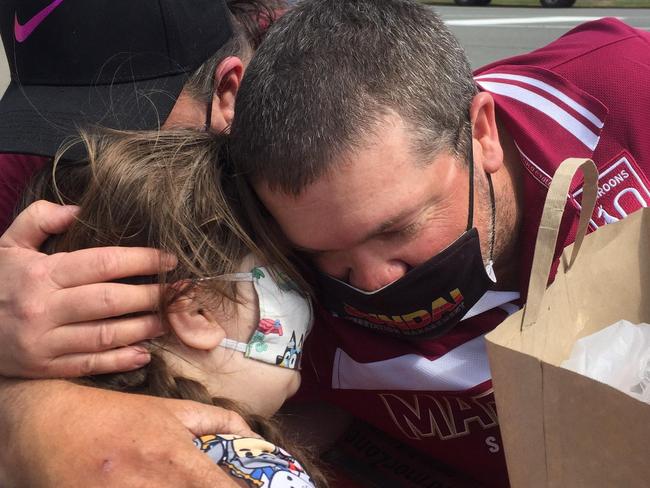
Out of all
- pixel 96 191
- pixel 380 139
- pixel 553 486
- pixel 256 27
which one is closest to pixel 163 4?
pixel 256 27

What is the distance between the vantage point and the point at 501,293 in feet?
6.41

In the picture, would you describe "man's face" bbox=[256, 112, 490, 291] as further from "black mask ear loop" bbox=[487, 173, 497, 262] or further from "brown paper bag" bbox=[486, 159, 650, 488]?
"brown paper bag" bbox=[486, 159, 650, 488]

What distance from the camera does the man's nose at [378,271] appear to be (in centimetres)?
170

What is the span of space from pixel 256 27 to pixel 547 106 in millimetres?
906

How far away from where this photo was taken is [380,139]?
1612 mm

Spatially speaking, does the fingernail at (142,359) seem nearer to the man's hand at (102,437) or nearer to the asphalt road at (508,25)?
the man's hand at (102,437)

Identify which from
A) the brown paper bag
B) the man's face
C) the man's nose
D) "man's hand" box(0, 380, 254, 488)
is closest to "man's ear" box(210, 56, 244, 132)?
the man's face

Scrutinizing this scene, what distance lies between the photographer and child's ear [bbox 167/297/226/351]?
1696mm

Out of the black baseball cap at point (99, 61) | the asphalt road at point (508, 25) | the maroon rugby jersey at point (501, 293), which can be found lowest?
the asphalt road at point (508, 25)

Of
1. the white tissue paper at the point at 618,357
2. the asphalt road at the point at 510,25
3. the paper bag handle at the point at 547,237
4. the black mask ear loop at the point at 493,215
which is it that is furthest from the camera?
the asphalt road at the point at 510,25

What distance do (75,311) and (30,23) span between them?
33.5 inches

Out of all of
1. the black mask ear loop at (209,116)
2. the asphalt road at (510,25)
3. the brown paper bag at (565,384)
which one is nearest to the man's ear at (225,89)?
the black mask ear loop at (209,116)

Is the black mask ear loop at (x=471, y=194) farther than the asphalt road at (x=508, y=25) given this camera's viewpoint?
No

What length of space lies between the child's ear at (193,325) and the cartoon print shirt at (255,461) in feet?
0.64
